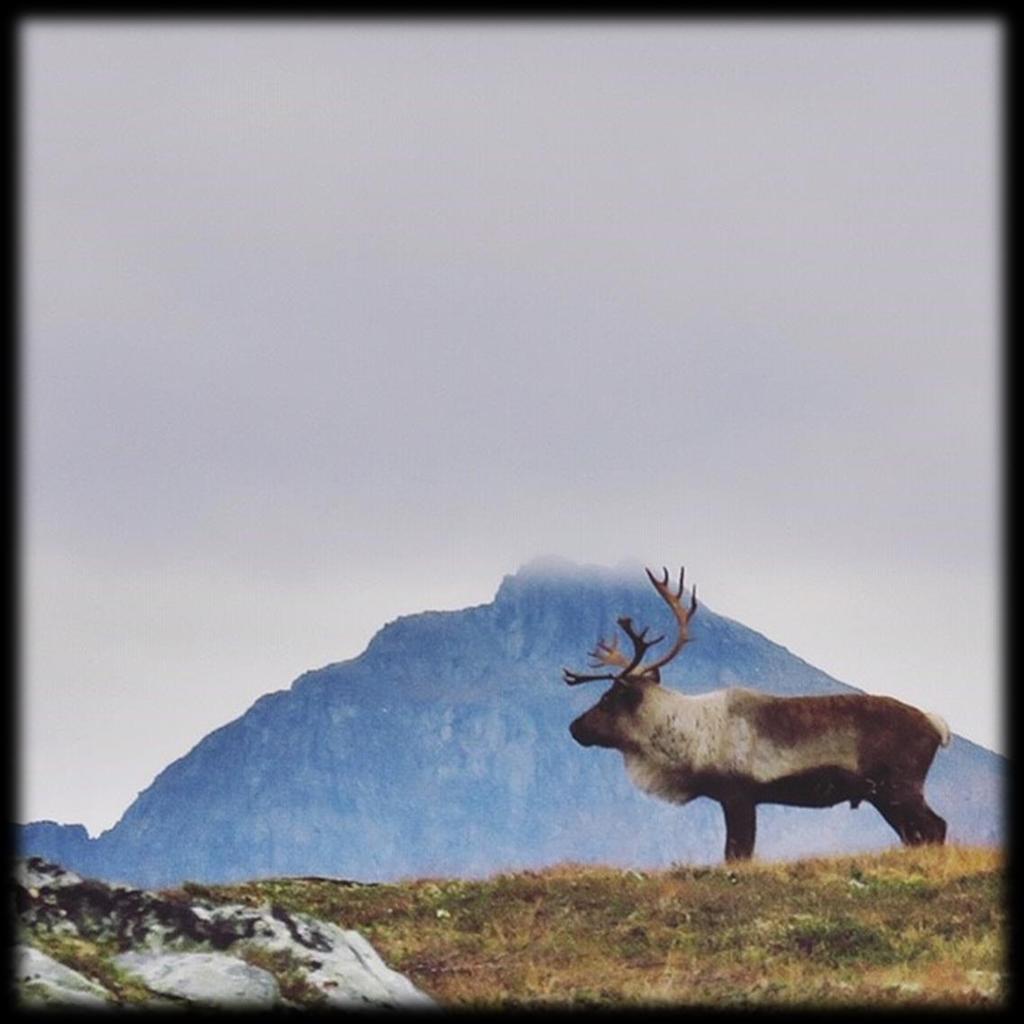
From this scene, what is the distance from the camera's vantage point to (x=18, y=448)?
589 cm

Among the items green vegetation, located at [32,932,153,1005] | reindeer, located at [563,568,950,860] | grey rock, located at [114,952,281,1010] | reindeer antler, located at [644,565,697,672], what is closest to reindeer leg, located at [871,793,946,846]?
reindeer, located at [563,568,950,860]

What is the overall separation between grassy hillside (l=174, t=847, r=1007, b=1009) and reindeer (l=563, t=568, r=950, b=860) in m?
0.61

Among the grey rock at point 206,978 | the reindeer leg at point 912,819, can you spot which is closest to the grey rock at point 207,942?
the grey rock at point 206,978

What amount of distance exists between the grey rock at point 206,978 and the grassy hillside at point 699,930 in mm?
1020

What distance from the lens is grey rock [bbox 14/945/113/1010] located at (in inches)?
380

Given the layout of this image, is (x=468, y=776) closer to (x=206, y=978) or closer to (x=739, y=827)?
(x=739, y=827)

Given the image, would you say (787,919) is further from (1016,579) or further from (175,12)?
(175,12)

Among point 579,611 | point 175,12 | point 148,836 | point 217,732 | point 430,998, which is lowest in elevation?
point 430,998

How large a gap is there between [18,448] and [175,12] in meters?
1.91

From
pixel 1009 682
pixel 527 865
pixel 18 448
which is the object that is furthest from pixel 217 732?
pixel 1009 682

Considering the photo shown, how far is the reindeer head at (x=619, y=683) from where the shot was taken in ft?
44.1

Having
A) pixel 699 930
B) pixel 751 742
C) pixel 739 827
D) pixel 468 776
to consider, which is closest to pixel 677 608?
pixel 751 742

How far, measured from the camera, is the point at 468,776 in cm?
1364

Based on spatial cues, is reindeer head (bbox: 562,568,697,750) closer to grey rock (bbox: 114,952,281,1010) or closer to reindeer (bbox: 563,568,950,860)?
reindeer (bbox: 563,568,950,860)
